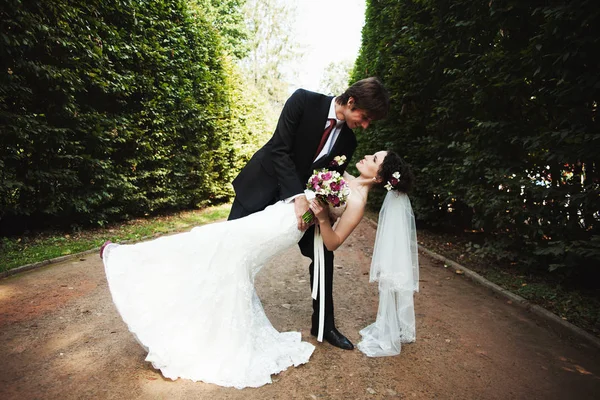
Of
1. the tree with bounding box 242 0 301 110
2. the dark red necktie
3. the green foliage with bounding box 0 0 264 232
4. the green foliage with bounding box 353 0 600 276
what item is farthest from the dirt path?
the tree with bounding box 242 0 301 110

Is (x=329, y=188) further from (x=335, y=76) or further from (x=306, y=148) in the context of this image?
(x=335, y=76)

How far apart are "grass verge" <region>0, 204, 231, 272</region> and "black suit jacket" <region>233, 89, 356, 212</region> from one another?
3.69 metres

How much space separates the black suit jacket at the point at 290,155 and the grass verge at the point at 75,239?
369 centimetres

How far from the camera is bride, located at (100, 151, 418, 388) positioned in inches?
102

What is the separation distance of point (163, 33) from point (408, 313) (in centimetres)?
847

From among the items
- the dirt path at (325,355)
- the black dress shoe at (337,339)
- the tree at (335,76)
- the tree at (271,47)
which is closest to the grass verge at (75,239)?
the dirt path at (325,355)

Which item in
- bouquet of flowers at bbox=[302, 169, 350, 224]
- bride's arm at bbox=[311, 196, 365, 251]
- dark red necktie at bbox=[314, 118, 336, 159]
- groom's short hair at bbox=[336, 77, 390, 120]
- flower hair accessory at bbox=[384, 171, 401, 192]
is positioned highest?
groom's short hair at bbox=[336, 77, 390, 120]

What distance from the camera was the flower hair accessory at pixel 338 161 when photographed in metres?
3.27

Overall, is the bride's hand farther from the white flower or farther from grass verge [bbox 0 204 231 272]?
grass verge [bbox 0 204 231 272]

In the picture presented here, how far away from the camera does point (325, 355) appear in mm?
3062

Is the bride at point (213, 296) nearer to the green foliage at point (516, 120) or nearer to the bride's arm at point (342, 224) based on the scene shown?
the bride's arm at point (342, 224)

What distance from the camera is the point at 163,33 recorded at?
8.46 metres

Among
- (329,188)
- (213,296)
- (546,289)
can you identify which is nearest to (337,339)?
(213,296)

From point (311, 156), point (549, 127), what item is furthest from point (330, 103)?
point (549, 127)
